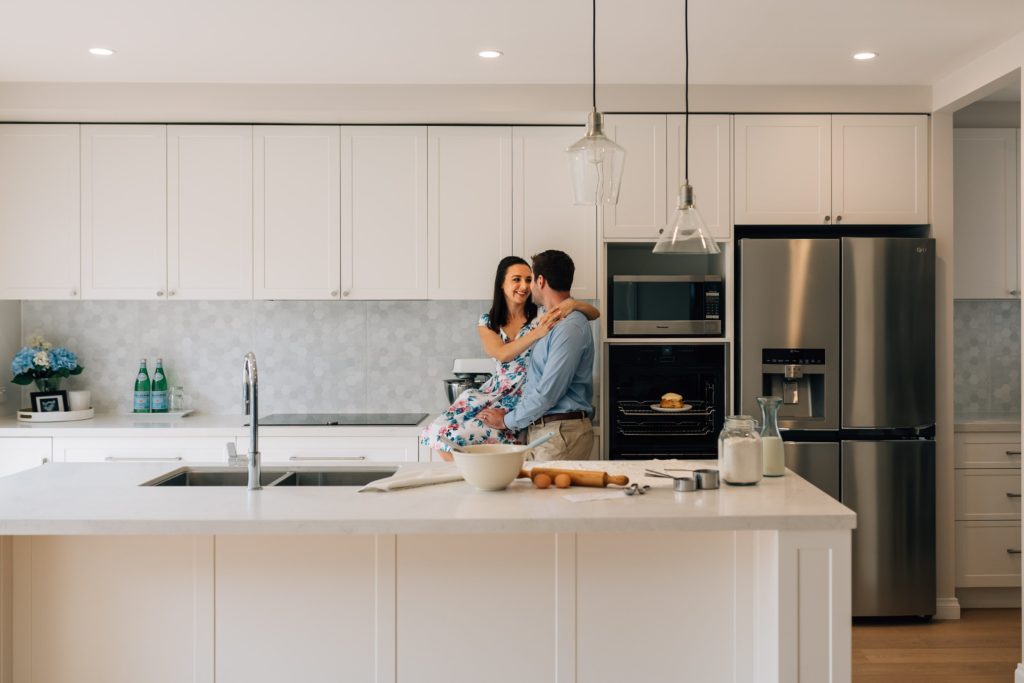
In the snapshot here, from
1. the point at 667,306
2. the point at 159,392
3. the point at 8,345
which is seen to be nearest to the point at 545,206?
the point at 667,306

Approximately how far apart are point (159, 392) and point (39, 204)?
1.08 metres

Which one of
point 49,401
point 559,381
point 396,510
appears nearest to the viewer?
point 396,510

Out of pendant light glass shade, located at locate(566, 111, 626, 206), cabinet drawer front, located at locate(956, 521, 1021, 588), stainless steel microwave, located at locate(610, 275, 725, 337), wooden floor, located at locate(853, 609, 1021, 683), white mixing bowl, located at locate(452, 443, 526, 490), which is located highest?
pendant light glass shade, located at locate(566, 111, 626, 206)

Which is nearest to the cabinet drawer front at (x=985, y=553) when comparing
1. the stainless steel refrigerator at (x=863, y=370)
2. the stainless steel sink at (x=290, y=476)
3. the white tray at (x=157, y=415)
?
the stainless steel refrigerator at (x=863, y=370)

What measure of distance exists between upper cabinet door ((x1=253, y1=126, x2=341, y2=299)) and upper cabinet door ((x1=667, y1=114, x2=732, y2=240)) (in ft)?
5.39

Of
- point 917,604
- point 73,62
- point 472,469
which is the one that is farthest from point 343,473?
point 917,604

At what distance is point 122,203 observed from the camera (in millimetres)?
3996

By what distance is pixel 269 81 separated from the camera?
150 inches

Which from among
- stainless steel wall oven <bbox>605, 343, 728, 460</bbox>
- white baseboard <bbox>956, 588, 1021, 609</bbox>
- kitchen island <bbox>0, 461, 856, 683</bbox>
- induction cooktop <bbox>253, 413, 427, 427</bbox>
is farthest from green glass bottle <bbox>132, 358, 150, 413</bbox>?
white baseboard <bbox>956, 588, 1021, 609</bbox>

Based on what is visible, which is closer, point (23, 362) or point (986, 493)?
point (986, 493)

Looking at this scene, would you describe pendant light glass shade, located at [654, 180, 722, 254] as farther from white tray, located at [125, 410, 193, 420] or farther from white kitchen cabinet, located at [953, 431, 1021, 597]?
white tray, located at [125, 410, 193, 420]

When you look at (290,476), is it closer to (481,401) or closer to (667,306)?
(481,401)

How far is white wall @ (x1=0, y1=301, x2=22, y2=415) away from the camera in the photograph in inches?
A: 168

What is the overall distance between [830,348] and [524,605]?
2.28 m
